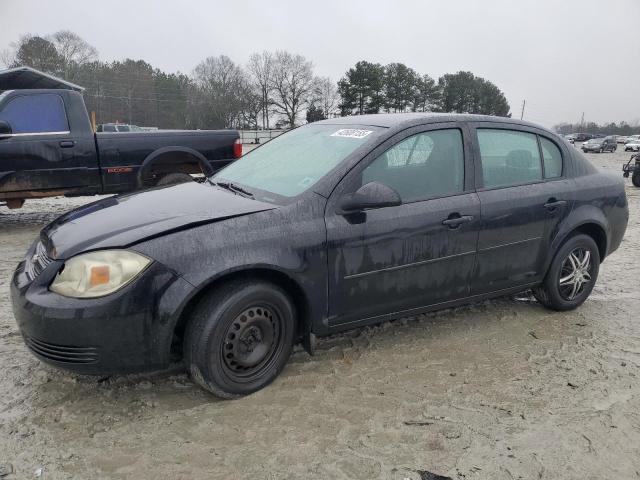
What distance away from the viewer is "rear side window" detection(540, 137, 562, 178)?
405 cm

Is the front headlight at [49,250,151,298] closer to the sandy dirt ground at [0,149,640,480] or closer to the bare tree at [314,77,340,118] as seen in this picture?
the sandy dirt ground at [0,149,640,480]

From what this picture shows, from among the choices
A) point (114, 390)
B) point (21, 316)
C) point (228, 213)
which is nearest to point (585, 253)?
point (228, 213)

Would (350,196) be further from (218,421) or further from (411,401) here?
(218,421)

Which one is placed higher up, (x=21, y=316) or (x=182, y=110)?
(x=182, y=110)

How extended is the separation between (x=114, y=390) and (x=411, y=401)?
69.5 inches

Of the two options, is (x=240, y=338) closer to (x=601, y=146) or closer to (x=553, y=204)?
(x=553, y=204)

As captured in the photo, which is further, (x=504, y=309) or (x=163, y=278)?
(x=504, y=309)

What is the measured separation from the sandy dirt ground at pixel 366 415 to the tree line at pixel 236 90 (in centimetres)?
4762

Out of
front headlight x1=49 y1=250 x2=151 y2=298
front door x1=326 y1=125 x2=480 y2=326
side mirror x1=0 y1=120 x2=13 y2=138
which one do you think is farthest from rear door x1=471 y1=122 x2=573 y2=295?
side mirror x1=0 y1=120 x2=13 y2=138

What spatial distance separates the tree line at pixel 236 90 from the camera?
56656 mm

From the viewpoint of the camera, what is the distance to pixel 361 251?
10.0ft

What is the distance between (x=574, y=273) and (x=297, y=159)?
2.64 meters

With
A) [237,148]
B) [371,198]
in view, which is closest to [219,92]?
[237,148]

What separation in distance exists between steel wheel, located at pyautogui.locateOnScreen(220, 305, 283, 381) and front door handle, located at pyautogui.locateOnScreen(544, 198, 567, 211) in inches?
94.1
